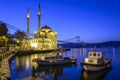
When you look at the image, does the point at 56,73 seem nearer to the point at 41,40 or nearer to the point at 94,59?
the point at 94,59

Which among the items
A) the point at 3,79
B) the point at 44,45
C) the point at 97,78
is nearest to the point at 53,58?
the point at 97,78

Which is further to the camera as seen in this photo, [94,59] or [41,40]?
[41,40]

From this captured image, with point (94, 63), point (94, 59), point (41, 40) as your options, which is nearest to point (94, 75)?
point (94, 63)

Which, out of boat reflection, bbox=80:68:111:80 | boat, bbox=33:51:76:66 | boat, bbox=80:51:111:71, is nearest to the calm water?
boat reflection, bbox=80:68:111:80

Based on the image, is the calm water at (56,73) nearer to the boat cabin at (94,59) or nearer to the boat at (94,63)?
the boat at (94,63)

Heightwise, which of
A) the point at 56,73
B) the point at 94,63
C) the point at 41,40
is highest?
the point at 41,40

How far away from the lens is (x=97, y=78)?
84.3 ft

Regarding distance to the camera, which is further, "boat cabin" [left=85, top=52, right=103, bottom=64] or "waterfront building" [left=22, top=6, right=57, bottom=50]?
"waterfront building" [left=22, top=6, right=57, bottom=50]

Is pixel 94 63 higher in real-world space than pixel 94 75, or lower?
higher

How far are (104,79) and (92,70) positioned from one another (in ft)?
9.91

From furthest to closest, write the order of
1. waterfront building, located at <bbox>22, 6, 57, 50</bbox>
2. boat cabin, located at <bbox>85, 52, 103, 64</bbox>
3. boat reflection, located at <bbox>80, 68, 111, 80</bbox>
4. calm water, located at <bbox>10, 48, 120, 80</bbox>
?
waterfront building, located at <bbox>22, 6, 57, 50</bbox>
boat cabin, located at <bbox>85, 52, 103, 64</bbox>
boat reflection, located at <bbox>80, 68, 111, 80</bbox>
calm water, located at <bbox>10, 48, 120, 80</bbox>

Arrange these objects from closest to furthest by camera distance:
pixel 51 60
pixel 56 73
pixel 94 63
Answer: pixel 56 73
pixel 94 63
pixel 51 60

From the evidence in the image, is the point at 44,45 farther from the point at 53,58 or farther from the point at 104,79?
the point at 104,79

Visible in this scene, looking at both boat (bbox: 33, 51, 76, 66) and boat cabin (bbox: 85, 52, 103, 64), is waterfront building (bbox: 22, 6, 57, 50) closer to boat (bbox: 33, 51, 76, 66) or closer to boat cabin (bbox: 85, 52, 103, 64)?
boat (bbox: 33, 51, 76, 66)
